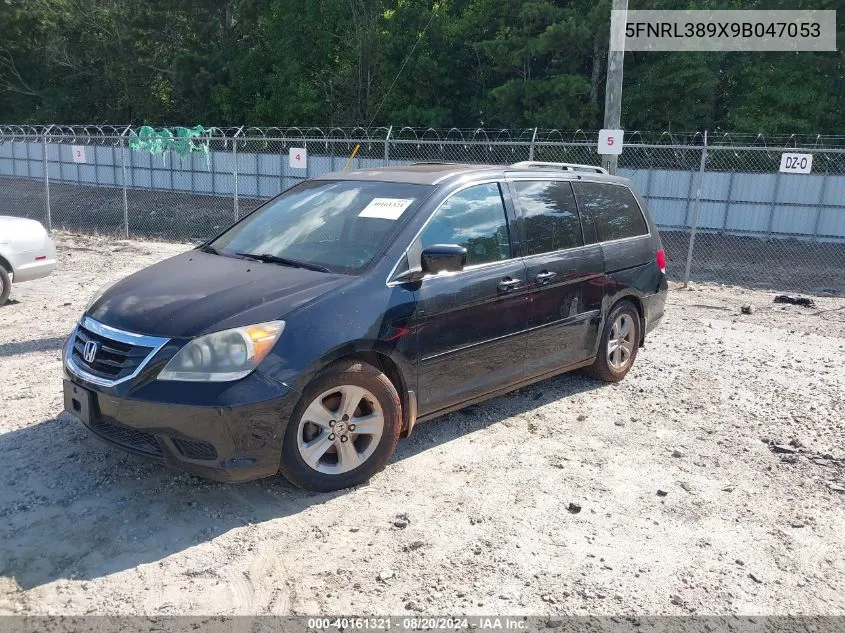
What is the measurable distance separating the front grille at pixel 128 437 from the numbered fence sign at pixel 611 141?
354 inches

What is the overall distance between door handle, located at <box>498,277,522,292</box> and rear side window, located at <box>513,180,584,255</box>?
308mm

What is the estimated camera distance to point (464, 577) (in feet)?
11.1

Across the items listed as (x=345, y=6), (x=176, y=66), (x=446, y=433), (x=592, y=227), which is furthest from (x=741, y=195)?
(x=176, y=66)

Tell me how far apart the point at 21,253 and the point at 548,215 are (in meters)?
6.32

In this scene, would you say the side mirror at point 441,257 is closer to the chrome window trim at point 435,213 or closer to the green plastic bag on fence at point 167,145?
the chrome window trim at point 435,213

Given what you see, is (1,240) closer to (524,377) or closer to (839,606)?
(524,377)

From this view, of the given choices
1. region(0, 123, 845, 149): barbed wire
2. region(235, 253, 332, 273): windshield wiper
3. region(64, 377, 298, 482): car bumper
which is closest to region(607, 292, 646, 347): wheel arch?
region(235, 253, 332, 273): windshield wiper

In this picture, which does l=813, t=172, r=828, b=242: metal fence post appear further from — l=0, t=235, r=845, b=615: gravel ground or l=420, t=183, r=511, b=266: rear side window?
l=420, t=183, r=511, b=266: rear side window

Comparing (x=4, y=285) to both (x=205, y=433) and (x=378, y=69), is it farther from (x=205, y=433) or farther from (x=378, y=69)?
(x=378, y=69)

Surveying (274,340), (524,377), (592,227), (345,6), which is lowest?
(524,377)

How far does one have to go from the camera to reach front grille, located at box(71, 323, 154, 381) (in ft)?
12.3

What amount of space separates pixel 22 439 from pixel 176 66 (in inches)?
1434

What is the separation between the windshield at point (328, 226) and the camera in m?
4.45

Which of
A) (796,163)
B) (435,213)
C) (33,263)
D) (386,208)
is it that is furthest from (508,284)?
(796,163)
